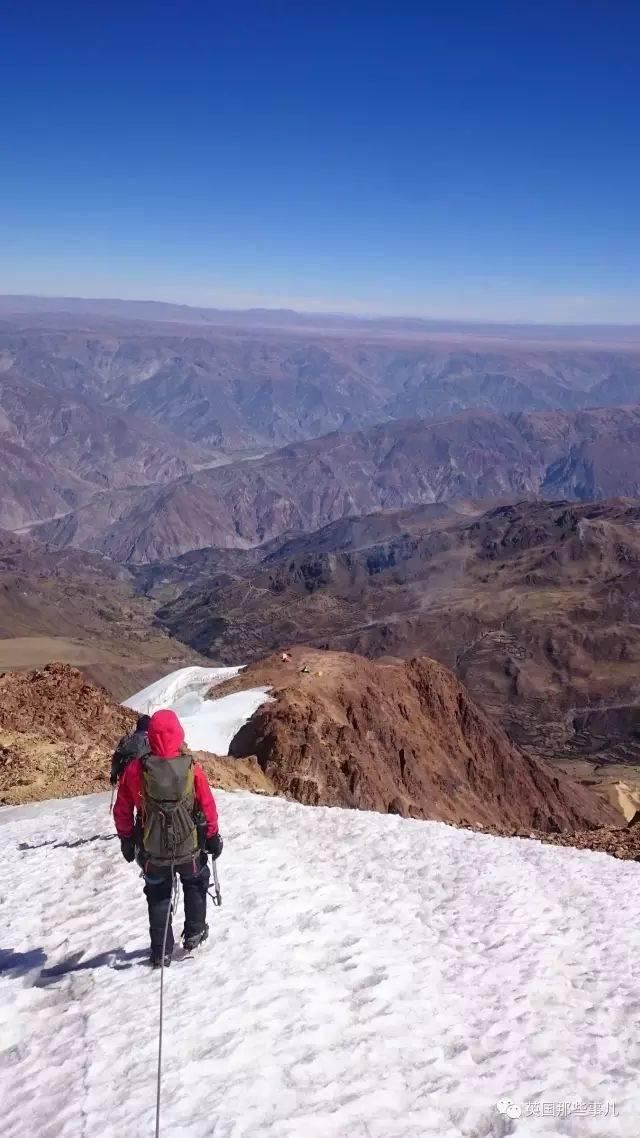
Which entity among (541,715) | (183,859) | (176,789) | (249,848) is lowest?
(541,715)

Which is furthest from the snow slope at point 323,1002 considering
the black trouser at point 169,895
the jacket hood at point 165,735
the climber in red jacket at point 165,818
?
the jacket hood at point 165,735

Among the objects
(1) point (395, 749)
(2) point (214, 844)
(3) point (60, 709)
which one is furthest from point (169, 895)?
(1) point (395, 749)

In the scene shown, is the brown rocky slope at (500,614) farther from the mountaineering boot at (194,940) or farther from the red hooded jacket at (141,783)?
the red hooded jacket at (141,783)

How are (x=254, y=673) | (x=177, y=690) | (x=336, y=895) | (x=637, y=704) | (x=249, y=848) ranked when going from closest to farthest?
(x=336, y=895) → (x=249, y=848) → (x=254, y=673) → (x=177, y=690) → (x=637, y=704)

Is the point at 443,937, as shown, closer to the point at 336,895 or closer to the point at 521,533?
the point at 336,895

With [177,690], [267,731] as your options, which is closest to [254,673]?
[177,690]

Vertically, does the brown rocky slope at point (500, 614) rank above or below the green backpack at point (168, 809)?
below

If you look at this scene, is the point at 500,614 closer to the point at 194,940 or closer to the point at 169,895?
the point at 194,940
